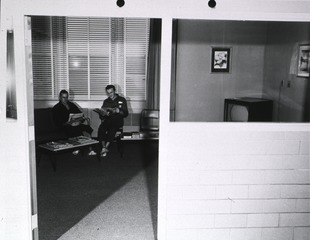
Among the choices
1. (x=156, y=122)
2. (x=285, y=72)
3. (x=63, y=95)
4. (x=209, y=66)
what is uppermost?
(x=209, y=66)

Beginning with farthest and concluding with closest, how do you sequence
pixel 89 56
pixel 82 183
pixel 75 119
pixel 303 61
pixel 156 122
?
pixel 89 56 < pixel 156 122 < pixel 75 119 < pixel 303 61 < pixel 82 183

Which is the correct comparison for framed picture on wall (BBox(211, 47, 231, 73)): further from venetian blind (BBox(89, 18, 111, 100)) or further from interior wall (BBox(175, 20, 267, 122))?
venetian blind (BBox(89, 18, 111, 100))

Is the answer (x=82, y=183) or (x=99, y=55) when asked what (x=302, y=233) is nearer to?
(x=82, y=183)

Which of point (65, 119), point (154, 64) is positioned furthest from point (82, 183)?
point (154, 64)

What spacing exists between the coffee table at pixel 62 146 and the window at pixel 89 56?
6.32ft

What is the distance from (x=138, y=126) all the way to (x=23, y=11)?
524cm

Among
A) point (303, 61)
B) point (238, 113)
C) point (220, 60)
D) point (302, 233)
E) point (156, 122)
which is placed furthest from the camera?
point (156, 122)

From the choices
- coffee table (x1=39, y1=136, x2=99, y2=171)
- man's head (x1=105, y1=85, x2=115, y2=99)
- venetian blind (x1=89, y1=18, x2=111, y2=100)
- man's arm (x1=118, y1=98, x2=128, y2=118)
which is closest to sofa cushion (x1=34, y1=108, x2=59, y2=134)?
coffee table (x1=39, y1=136, x2=99, y2=171)

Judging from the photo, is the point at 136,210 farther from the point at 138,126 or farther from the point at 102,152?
the point at 138,126

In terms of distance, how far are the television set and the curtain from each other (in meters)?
1.75

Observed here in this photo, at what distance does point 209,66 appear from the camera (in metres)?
7.48

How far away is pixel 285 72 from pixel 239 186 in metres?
3.57

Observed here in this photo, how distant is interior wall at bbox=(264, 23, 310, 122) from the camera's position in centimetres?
576

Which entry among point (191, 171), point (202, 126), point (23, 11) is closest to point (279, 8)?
point (202, 126)
